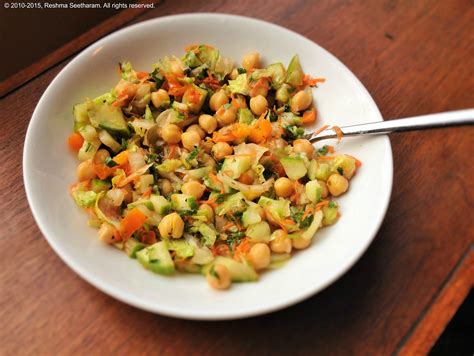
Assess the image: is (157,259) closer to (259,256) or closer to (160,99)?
(259,256)

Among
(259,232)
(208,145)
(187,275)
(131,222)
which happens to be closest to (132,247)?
(131,222)

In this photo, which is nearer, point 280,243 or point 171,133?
point 280,243

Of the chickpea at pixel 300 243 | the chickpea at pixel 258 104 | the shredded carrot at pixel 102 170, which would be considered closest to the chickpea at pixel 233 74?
the chickpea at pixel 258 104

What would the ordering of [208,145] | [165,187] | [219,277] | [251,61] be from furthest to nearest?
[251,61]
[208,145]
[165,187]
[219,277]

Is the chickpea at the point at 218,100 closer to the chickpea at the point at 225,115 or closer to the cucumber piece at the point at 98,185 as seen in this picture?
the chickpea at the point at 225,115

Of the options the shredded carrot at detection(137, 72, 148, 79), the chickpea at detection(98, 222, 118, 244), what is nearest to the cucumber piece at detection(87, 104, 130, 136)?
the shredded carrot at detection(137, 72, 148, 79)

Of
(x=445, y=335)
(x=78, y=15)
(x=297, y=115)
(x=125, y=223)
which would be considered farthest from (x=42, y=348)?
(x=78, y=15)
